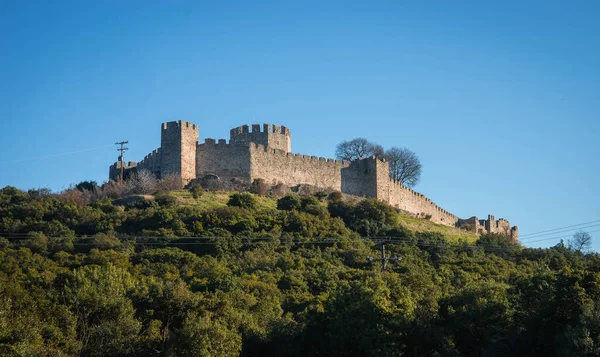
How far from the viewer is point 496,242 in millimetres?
54250

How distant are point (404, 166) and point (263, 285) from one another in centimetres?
3378

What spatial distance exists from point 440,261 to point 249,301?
46.0 ft

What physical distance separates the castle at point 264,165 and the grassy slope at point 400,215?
1.86 metres

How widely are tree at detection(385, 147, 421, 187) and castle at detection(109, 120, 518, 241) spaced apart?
4967 millimetres

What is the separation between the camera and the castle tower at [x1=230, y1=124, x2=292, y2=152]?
Answer: 57156 mm

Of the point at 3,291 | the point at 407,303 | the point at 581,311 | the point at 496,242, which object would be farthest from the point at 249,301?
the point at 496,242

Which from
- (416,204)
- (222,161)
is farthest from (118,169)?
(416,204)

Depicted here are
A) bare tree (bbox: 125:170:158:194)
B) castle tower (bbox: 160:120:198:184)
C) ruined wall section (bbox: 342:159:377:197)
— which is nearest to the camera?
bare tree (bbox: 125:170:158:194)

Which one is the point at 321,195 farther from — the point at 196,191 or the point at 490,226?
the point at 490,226

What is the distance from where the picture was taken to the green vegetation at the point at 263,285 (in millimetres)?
29500

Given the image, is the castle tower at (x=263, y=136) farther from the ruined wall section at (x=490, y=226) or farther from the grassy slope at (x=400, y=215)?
the ruined wall section at (x=490, y=226)

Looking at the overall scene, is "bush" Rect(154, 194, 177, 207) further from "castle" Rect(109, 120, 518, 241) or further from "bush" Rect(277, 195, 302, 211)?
"bush" Rect(277, 195, 302, 211)

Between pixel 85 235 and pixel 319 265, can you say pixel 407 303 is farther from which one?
pixel 85 235

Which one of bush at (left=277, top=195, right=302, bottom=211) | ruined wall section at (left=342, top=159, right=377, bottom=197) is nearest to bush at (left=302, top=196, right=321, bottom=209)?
bush at (left=277, top=195, right=302, bottom=211)
